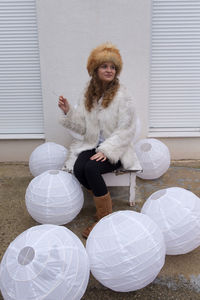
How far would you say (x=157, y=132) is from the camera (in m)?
4.32

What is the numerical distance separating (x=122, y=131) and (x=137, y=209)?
891mm

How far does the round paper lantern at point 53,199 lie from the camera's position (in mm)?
2539

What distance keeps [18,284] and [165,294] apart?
1.05 m

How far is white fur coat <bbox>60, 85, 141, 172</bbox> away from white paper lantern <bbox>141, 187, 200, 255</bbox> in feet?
2.19

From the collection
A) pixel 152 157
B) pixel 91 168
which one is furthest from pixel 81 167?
pixel 152 157

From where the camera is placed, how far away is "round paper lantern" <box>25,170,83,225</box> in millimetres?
2539

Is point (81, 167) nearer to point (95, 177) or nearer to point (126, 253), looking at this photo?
point (95, 177)

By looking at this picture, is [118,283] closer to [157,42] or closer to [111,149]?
[111,149]

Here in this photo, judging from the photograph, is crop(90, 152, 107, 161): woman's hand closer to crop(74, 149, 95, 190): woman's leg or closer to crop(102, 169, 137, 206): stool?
crop(74, 149, 95, 190): woman's leg

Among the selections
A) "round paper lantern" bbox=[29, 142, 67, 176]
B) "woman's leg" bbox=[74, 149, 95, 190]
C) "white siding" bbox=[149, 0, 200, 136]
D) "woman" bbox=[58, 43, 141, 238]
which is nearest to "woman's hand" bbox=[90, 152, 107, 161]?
"woman" bbox=[58, 43, 141, 238]

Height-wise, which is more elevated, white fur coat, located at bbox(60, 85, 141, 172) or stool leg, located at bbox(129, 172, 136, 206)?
white fur coat, located at bbox(60, 85, 141, 172)

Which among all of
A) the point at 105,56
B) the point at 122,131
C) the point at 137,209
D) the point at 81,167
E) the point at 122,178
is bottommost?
the point at 137,209

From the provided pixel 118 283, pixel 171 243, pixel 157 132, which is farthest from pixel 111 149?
pixel 157 132

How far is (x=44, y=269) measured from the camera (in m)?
1.72
